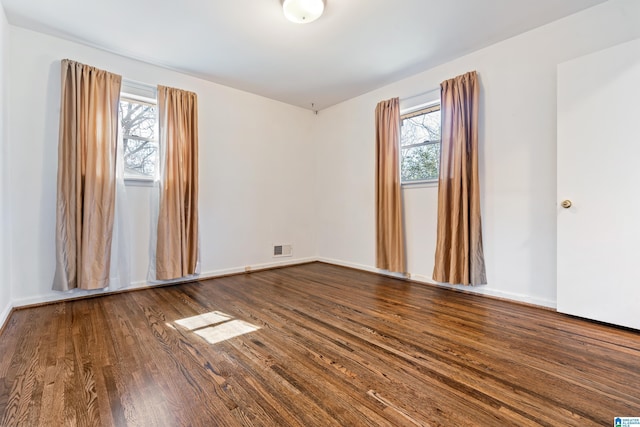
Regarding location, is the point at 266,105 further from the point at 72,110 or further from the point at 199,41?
the point at 72,110

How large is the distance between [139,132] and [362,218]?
3.19 m

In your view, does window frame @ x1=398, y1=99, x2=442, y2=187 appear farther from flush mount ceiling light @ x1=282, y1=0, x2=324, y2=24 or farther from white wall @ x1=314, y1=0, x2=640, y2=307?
flush mount ceiling light @ x1=282, y1=0, x2=324, y2=24

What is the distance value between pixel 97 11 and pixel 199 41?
2.76ft

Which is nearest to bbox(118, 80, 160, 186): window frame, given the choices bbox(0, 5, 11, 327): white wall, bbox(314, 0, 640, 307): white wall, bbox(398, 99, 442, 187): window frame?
bbox(0, 5, 11, 327): white wall

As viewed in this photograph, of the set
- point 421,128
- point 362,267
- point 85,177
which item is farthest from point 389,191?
point 85,177

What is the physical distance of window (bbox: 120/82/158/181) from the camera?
3.29 meters

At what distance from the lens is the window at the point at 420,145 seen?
355 centimetres

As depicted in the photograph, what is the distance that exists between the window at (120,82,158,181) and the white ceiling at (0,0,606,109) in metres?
0.45

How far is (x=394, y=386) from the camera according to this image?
1493 millimetres

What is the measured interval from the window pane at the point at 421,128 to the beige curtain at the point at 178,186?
9.14ft

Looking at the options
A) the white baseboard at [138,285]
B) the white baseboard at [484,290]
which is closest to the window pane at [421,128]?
the white baseboard at [484,290]

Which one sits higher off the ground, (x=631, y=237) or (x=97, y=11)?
(x=97, y=11)

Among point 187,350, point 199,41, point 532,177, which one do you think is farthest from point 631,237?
point 199,41

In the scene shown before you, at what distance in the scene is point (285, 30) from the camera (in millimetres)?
2748
